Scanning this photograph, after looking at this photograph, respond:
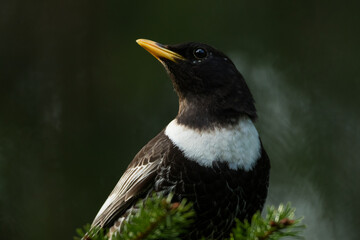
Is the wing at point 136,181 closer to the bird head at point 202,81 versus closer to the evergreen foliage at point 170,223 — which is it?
the bird head at point 202,81

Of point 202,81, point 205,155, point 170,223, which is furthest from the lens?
point 202,81

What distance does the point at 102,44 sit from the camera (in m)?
4.63

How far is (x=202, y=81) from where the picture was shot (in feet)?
11.4

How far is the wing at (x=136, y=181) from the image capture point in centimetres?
312

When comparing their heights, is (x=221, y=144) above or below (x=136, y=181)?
above

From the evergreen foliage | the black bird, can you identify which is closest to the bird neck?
the black bird

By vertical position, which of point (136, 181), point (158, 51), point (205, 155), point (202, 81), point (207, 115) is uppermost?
point (158, 51)

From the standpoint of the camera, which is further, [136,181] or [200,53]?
[200,53]

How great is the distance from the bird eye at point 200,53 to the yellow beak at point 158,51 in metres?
0.09

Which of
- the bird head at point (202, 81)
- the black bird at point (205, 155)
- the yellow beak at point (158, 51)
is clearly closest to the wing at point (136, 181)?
the black bird at point (205, 155)

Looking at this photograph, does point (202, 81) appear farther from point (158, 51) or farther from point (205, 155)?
point (205, 155)

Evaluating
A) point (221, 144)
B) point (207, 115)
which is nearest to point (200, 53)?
point (207, 115)

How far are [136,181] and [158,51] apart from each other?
33.6 inches

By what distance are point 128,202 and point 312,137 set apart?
1.76m
